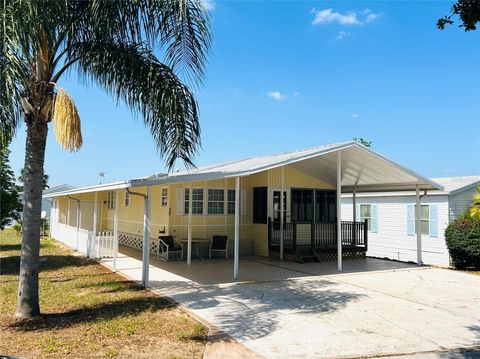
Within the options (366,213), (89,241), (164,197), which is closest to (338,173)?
(164,197)

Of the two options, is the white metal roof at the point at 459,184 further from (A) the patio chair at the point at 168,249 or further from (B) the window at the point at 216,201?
(A) the patio chair at the point at 168,249

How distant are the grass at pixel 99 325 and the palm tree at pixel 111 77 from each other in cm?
67

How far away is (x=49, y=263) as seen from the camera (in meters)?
13.5

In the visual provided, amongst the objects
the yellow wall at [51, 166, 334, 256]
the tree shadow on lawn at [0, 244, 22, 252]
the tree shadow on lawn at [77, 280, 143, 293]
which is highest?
the yellow wall at [51, 166, 334, 256]

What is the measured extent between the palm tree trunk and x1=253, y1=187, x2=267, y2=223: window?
9279mm

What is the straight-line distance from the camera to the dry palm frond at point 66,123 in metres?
6.23

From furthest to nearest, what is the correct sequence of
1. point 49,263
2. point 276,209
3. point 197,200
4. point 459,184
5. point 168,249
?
point 459,184, point 276,209, point 197,200, point 168,249, point 49,263

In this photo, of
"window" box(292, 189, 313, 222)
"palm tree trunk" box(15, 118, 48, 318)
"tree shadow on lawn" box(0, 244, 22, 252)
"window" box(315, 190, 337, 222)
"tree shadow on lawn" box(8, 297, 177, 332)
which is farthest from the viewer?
"tree shadow on lawn" box(0, 244, 22, 252)

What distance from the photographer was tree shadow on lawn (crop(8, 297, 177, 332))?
649cm

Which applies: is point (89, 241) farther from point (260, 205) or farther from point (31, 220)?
point (31, 220)

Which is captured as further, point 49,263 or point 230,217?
point 230,217

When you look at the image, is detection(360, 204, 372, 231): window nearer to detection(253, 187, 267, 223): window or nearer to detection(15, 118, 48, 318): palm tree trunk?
detection(253, 187, 267, 223): window

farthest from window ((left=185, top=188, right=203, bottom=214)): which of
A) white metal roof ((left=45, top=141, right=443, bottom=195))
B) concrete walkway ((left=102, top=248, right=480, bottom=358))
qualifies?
concrete walkway ((left=102, top=248, right=480, bottom=358))

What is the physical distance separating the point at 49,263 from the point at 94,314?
737 cm
